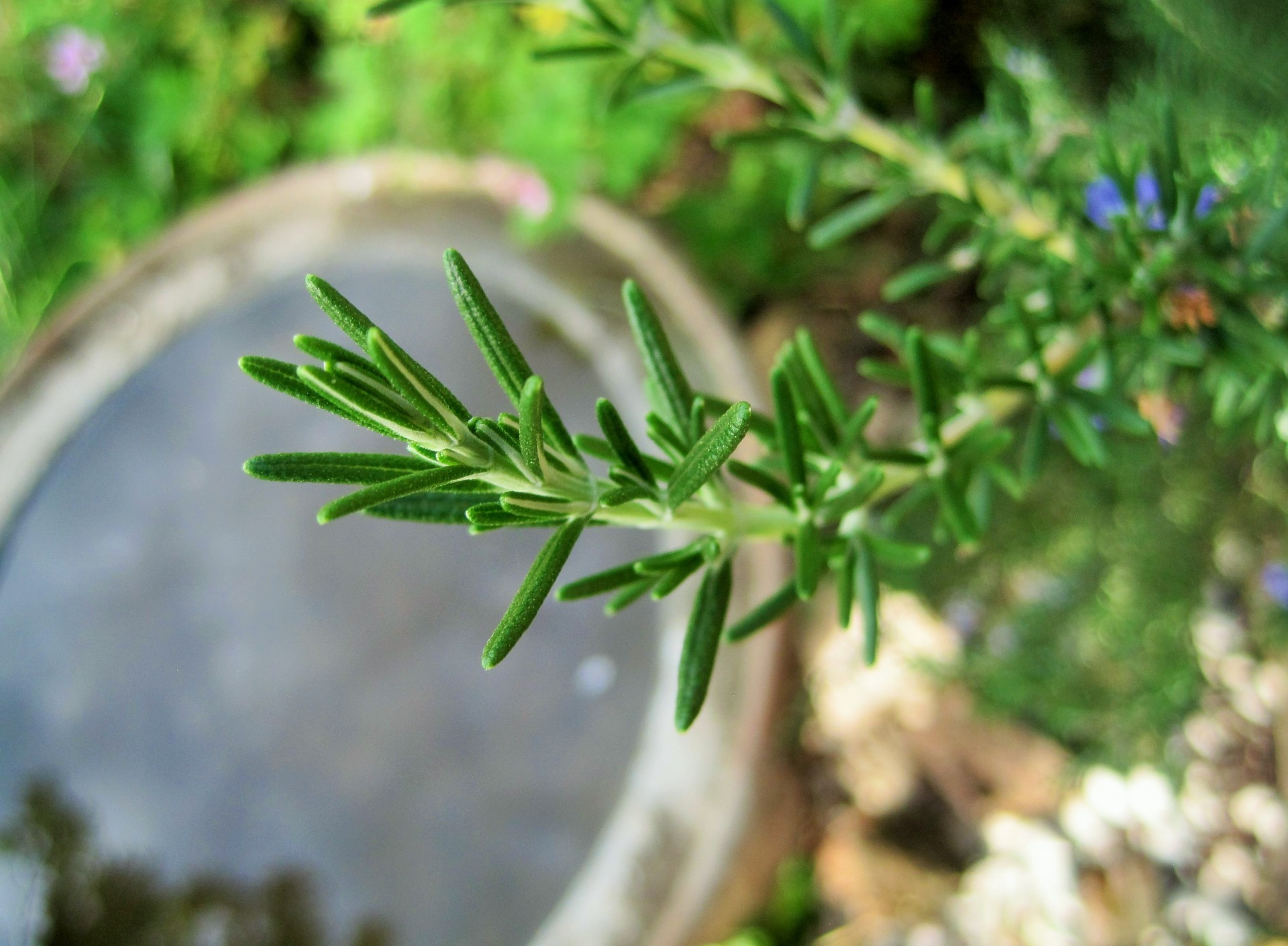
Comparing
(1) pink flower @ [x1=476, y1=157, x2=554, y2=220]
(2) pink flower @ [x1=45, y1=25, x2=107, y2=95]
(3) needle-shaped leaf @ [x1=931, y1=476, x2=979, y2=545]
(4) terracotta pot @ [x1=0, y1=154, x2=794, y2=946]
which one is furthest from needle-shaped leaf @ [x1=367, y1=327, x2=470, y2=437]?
(2) pink flower @ [x1=45, y1=25, x2=107, y2=95]

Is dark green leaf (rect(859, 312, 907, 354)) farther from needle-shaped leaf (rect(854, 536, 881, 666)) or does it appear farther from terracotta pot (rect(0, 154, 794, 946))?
terracotta pot (rect(0, 154, 794, 946))

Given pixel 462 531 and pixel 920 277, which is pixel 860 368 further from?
pixel 462 531

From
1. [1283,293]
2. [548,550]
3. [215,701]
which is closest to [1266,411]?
[1283,293]

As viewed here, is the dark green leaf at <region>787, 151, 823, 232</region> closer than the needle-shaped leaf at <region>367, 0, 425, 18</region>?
No

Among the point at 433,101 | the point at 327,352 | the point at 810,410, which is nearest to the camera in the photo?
the point at 327,352

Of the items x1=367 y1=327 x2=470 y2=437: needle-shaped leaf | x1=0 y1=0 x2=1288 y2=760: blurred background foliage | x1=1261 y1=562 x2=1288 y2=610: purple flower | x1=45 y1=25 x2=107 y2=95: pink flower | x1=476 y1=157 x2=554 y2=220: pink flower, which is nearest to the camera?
x1=367 y1=327 x2=470 y2=437: needle-shaped leaf

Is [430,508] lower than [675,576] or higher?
higher

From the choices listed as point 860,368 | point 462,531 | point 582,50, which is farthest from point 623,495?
point 462,531

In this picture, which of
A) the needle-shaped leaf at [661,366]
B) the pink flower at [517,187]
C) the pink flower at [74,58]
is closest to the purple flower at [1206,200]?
the needle-shaped leaf at [661,366]
